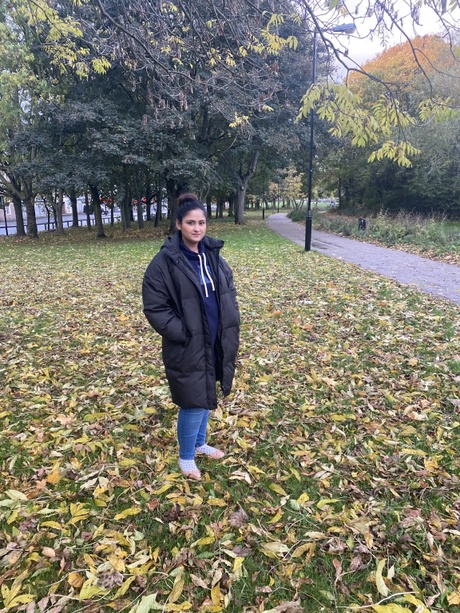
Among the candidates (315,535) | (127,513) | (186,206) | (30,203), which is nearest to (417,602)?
(315,535)

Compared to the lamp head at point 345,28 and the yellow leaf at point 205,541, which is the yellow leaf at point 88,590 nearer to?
the yellow leaf at point 205,541

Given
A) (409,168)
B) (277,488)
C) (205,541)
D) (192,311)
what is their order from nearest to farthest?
(205,541) < (192,311) < (277,488) < (409,168)

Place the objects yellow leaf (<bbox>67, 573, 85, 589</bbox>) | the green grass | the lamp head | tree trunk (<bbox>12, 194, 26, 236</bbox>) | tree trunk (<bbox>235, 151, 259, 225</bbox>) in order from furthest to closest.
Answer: tree trunk (<bbox>235, 151, 259, 225</bbox>), tree trunk (<bbox>12, 194, 26, 236</bbox>), the green grass, the lamp head, yellow leaf (<bbox>67, 573, 85, 589</bbox>)

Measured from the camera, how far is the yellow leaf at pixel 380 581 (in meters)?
2.05

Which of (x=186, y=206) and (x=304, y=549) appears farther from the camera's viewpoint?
(x=186, y=206)

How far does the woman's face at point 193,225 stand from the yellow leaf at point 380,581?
85.1 inches

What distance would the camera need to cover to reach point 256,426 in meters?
3.60

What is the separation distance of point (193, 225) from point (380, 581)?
7.42ft

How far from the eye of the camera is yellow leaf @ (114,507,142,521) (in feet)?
8.45

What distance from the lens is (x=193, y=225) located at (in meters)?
2.50

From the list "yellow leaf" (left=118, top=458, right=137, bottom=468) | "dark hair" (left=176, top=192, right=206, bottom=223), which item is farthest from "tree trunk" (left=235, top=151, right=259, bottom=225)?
"yellow leaf" (left=118, top=458, right=137, bottom=468)

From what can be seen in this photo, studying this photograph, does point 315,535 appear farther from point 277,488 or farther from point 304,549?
point 277,488

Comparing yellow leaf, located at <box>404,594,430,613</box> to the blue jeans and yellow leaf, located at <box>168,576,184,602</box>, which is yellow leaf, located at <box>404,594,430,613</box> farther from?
the blue jeans

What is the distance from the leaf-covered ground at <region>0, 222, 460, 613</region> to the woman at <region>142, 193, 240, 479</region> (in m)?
0.74
